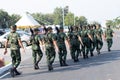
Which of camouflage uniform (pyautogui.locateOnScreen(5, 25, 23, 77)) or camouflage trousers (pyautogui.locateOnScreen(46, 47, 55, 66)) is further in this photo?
camouflage trousers (pyautogui.locateOnScreen(46, 47, 55, 66))

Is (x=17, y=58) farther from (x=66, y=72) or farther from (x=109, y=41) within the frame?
(x=109, y=41)

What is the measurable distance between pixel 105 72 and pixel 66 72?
1374 mm

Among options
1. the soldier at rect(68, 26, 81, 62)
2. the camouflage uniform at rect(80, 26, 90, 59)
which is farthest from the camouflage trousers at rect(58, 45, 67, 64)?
the camouflage uniform at rect(80, 26, 90, 59)

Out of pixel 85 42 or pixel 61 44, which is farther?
pixel 85 42

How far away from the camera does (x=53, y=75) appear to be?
1254 cm

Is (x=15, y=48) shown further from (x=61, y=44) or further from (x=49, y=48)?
(x=61, y=44)

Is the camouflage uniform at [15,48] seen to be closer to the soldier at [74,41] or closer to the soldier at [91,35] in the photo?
the soldier at [74,41]

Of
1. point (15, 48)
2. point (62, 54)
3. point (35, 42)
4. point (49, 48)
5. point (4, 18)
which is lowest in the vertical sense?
point (62, 54)

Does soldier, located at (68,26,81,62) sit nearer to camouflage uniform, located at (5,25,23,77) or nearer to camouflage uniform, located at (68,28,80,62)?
camouflage uniform, located at (68,28,80,62)

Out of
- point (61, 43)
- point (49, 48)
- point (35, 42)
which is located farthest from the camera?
point (61, 43)

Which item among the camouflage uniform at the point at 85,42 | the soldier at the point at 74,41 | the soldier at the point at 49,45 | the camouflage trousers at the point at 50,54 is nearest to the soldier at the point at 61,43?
the soldier at the point at 49,45

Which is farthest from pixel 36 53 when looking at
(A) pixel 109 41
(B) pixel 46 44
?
(A) pixel 109 41

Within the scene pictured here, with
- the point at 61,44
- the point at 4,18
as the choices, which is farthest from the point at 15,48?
the point at 4,18

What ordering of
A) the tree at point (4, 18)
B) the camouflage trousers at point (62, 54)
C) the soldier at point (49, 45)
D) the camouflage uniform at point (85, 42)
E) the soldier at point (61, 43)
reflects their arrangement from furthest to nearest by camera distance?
the tree at point (4, 18) → the camouflage uniform at point (85, 42) → the camouflage trousers at point (62, 54) → the soldier at point (61, 43) → the soldier at point (49, 45)
